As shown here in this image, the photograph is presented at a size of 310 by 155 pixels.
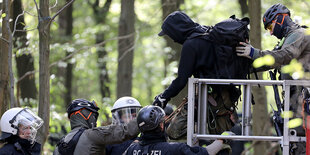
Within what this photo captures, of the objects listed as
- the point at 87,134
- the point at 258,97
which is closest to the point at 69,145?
the point at 87,134

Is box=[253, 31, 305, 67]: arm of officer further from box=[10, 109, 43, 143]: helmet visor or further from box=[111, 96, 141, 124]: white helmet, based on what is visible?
box=[10, 109, 43, 143]: helmet visor

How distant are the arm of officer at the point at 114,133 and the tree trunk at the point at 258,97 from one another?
3.61 metres

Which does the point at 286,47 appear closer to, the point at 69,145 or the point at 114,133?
the point at 114,133

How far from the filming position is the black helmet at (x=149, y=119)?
5.80 metres

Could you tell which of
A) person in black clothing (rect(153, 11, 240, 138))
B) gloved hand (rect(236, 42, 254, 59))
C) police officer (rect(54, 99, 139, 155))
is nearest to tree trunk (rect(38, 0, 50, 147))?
police officer (rect(54, 99, 139, 155))

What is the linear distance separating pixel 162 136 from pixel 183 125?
0.91 metres

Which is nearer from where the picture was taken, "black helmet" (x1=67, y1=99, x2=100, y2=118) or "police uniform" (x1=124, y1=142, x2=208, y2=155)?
"police uniform" (x1=124, y1=142, x2=208, y2=155)

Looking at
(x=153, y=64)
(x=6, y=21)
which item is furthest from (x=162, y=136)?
(x=153, y=64)

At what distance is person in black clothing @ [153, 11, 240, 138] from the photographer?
6.44 meters

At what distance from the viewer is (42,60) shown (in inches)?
314

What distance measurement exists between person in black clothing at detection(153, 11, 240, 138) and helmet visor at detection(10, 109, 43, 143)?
60.8 inches

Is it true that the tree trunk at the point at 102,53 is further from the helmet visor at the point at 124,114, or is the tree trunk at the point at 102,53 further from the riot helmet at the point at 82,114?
the riot helmet at the point at 82,114

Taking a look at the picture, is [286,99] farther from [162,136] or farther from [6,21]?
[6,21]

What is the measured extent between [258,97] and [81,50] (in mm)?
6515
